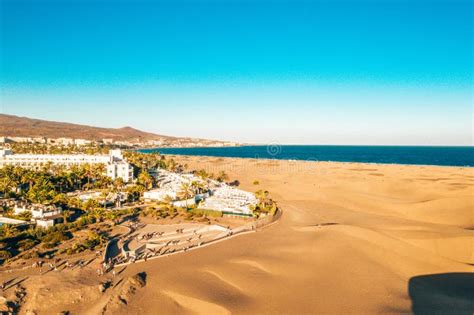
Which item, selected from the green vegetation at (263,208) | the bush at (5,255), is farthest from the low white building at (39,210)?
the green vegetation at (263,208)

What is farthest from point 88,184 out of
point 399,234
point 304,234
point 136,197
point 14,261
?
point 399,234

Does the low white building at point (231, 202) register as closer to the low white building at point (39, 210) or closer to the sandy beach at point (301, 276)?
the sandy beach at point (301, 276)

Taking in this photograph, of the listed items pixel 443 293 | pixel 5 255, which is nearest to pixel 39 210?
pixel 5 255

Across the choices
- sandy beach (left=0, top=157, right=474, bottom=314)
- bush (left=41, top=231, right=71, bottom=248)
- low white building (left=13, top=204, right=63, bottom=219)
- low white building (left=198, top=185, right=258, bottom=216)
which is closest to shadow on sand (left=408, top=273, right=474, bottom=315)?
sandy beach (left=0, top=157, right=474, bottom=314)

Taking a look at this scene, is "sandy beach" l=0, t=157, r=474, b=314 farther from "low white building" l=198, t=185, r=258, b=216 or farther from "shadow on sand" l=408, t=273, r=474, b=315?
"low white building" l=198, t=185, r=258, b=216

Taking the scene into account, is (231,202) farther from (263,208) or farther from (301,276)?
(301,276)

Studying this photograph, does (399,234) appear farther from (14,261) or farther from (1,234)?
(1,234)

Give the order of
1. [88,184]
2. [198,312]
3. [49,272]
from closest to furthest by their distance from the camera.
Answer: [198,312] → [49,272] → [88,184]
